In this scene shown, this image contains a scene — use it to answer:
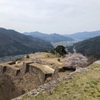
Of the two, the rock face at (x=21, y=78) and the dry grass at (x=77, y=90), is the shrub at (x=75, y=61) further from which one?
the dry grass at (x=77, y=90)

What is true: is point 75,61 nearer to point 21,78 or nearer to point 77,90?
point 21,78

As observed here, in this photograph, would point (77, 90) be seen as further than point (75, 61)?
No

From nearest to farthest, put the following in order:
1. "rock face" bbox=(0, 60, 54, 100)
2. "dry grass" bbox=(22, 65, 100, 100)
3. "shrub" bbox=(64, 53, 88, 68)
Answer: "dry grass" bbox=(22, 65, 100, 100), "rock face" bbox=(0, 60, 54, 100), "shrub" bbox=(64, 53, 88, 68)

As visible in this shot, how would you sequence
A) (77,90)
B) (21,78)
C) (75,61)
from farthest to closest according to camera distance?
(75,61)
(21,78)
(77,90)

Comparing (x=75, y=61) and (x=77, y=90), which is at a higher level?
(x=77, y=90)

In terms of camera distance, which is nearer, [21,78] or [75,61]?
[21,78]

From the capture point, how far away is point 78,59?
5438cm

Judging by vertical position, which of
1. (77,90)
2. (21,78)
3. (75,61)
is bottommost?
(21,78)

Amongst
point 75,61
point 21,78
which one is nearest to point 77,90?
point 21,78

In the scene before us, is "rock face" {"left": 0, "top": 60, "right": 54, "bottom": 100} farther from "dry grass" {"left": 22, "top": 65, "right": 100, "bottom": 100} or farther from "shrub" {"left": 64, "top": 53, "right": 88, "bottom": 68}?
"dry grass" {"left": 22, "top": 65, "right": 100, "bottom": 100}

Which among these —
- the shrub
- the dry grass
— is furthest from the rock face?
the dry grass

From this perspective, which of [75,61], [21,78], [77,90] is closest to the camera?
[77,90]

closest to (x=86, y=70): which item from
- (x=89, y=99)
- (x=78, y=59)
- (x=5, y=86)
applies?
(x=89, y=99)

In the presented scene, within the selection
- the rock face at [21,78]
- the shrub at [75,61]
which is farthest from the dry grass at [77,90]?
the shrub at [75,61]
